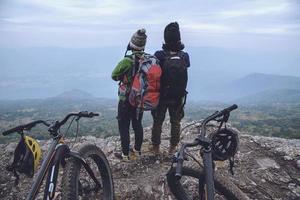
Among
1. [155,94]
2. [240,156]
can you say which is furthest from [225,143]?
[240,156]

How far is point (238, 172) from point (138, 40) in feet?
13.5

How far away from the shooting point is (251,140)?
10500 millimetres

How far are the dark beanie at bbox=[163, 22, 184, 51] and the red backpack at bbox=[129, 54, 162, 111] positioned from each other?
433mm

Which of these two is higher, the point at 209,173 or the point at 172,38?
the point at 172,38

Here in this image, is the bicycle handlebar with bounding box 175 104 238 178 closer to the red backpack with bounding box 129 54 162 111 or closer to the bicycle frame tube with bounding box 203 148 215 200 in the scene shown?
the bicycle frame tube with bounding box 203 148 215 200

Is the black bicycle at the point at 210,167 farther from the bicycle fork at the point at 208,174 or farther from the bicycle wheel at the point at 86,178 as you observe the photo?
the bicycle wheel at the point at 86,178

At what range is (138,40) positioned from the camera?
7074mm

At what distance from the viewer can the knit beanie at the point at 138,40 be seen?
7.02 m

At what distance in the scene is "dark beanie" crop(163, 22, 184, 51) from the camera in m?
7.02

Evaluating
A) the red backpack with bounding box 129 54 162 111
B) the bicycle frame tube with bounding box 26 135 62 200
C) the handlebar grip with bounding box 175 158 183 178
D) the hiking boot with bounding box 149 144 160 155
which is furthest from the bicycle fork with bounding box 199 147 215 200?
the hiking boot with bounding box 149 144 160 155

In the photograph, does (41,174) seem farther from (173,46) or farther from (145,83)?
(173,46)

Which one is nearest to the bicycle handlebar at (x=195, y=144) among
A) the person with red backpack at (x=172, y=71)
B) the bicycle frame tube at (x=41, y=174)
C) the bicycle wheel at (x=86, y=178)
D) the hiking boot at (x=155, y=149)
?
the bicycle wheel at (x=86, y=178)

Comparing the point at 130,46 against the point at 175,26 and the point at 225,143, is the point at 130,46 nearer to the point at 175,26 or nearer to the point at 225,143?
the point at 175,26

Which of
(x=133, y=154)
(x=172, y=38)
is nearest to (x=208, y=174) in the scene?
(x=172, y=38)
